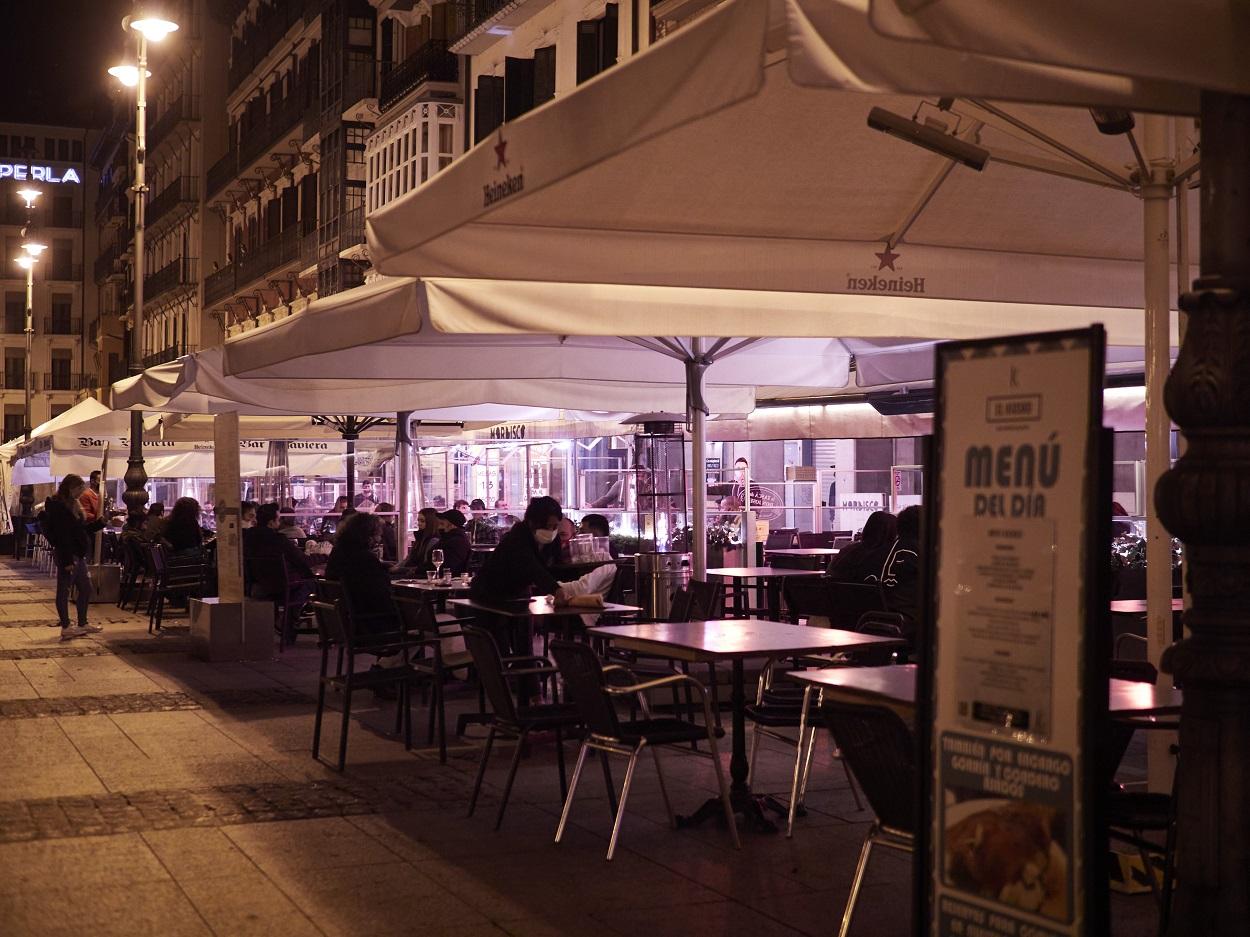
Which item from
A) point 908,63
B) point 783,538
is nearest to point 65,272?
point 783,538

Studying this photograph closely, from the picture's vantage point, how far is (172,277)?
63.7 m

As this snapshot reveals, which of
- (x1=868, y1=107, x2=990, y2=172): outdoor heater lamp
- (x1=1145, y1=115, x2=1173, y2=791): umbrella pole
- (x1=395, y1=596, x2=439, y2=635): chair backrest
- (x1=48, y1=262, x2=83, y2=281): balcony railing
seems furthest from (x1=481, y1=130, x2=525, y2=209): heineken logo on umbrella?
(x1=48, y1=262, x2=83, y2=281): balcony railing

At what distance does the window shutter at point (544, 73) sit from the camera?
30.7 m

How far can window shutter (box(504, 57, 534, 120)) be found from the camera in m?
31.7

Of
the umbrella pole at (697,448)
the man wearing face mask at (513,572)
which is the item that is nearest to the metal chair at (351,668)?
the man wearing face mask at (513,572)

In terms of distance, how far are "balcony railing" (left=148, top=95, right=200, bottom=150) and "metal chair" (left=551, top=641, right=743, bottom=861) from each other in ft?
187

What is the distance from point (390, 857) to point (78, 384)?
9490cm

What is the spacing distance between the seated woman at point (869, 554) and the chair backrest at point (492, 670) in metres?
5.44

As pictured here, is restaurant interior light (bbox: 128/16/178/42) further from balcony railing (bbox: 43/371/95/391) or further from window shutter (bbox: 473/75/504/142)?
balcony railing (bbox: 43/371/95/391)

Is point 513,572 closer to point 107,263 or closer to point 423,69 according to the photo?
point 423,69

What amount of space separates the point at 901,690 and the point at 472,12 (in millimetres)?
30548

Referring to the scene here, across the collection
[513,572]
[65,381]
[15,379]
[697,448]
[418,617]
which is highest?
[15,379]

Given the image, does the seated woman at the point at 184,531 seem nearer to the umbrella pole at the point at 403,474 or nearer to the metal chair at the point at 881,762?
the umbrella pole at the point at 403,474

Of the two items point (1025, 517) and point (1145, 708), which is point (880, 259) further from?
point (1025, 517)
